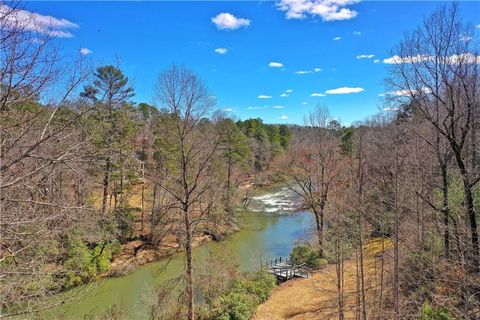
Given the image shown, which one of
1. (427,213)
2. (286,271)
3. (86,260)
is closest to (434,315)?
(427,213)

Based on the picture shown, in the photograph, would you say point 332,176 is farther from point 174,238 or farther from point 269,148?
point 269,148

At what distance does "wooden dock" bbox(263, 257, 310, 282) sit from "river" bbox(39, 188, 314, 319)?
1206mm

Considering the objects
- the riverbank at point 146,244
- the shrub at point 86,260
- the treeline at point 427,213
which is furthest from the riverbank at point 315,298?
the shrub at point 86,260

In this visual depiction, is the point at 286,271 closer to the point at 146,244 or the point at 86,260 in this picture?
the point at 146,244

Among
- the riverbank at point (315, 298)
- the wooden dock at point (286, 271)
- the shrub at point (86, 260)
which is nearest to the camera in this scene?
the riverbank at point (315, 298)

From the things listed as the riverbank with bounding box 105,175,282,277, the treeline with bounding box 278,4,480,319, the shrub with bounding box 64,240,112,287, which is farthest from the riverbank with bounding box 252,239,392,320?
the shrub with bounding box 64,240,112,287

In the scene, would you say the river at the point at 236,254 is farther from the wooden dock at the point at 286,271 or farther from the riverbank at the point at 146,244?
the wooden dock at the point at 286,271

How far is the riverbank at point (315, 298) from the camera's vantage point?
14492 mm

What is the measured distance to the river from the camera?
14.9 metres

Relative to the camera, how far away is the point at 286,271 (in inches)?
776

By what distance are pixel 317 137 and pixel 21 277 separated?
18.2 meters

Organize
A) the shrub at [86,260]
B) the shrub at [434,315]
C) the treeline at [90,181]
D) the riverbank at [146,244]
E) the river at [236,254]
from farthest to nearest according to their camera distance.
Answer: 1. the riverbank at [146,244]
2. the shrub at [86,260]
3. the river at [236,254]
4. the shrub at [434,315]
5. the treeline at [90,181]

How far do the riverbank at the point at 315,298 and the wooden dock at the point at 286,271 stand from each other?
Answer: 1.63 ft

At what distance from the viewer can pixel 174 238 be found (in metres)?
25.7
